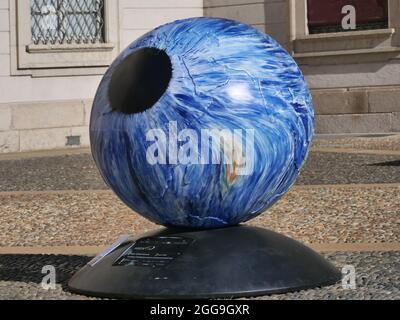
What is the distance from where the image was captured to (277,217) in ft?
31.9

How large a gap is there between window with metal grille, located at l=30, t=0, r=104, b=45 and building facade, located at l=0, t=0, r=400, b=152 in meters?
0.02

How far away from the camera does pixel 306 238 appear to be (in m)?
8.47

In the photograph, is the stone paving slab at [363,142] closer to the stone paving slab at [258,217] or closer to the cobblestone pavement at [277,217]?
the cobblestone pavement at [277,217]

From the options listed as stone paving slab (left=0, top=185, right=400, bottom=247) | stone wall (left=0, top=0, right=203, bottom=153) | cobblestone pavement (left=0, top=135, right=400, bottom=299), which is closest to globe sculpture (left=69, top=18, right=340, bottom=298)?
cobblestone pavement (left=0, top=135, right=400, bottom=299)

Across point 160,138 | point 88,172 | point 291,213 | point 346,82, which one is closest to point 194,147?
point 160,138

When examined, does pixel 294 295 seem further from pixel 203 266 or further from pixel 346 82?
pixel 346 82

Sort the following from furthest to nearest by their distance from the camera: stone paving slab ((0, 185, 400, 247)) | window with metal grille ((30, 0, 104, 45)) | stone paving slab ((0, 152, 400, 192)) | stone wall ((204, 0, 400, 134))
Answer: window with metal grille ((30, 0, 104, 45)), stone wall ((204, 0, 400, 134)), stone paving slab ((0, 152, 400, 192)), stone paving slab ((0, 185, 400, 247))

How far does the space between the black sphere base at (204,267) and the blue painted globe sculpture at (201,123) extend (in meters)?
0.14

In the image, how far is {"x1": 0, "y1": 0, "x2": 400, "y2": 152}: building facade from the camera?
18.9 metres

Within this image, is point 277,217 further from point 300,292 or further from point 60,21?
point 60,21

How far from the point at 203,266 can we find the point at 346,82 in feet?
44.9

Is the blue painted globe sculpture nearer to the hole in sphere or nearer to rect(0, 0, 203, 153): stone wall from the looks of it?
the hole in sphere
